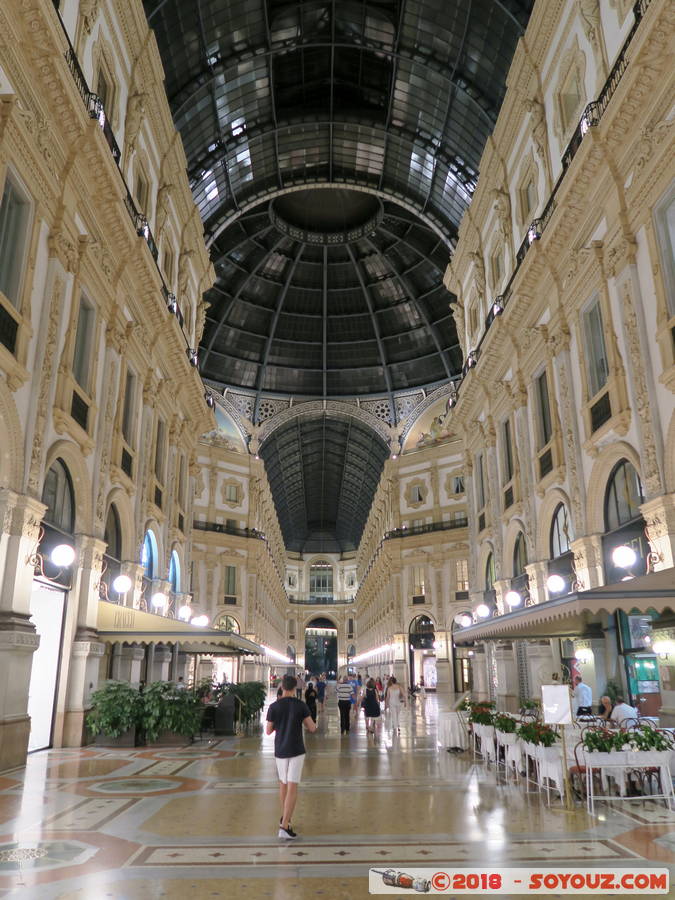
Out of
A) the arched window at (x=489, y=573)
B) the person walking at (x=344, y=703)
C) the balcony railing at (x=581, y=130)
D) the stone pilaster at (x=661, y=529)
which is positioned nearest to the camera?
the stone pilaster at (x=661, y=529)

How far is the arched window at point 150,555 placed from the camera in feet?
75.2

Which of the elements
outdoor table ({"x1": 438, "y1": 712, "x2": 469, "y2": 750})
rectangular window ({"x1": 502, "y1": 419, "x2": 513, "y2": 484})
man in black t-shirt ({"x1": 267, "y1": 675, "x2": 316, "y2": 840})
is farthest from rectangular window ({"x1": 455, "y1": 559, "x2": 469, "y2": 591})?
man in black t-shirt ({"x1": 267, "y1": 675, "x2": 316, "y2": 840})

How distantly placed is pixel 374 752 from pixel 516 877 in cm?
1063

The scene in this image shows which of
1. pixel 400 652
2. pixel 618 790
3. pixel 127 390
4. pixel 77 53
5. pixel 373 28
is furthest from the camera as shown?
pixel 400 652

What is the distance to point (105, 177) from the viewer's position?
16.4 m

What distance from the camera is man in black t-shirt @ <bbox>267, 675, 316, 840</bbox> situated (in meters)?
7.39

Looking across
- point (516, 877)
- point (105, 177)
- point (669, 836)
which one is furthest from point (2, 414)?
point (669, 836)

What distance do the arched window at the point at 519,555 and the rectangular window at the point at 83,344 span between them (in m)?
14.1

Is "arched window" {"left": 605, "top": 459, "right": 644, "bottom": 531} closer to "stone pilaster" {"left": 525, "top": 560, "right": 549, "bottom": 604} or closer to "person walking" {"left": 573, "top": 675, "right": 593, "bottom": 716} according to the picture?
"person walking" {"left": 573, "top": 675, "right": 593, "bottom": 716}

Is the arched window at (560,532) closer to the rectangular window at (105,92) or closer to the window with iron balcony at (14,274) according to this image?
the window with iron balcony at (14,274)

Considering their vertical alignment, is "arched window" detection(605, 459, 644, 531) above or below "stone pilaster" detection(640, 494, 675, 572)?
above

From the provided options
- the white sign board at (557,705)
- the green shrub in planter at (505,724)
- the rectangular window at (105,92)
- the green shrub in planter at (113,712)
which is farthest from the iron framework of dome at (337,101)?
the white sign board at (557,705)

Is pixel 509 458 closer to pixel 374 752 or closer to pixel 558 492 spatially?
pixel 558 492

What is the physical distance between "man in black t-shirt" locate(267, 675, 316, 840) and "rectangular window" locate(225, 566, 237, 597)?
40089 millimetres
